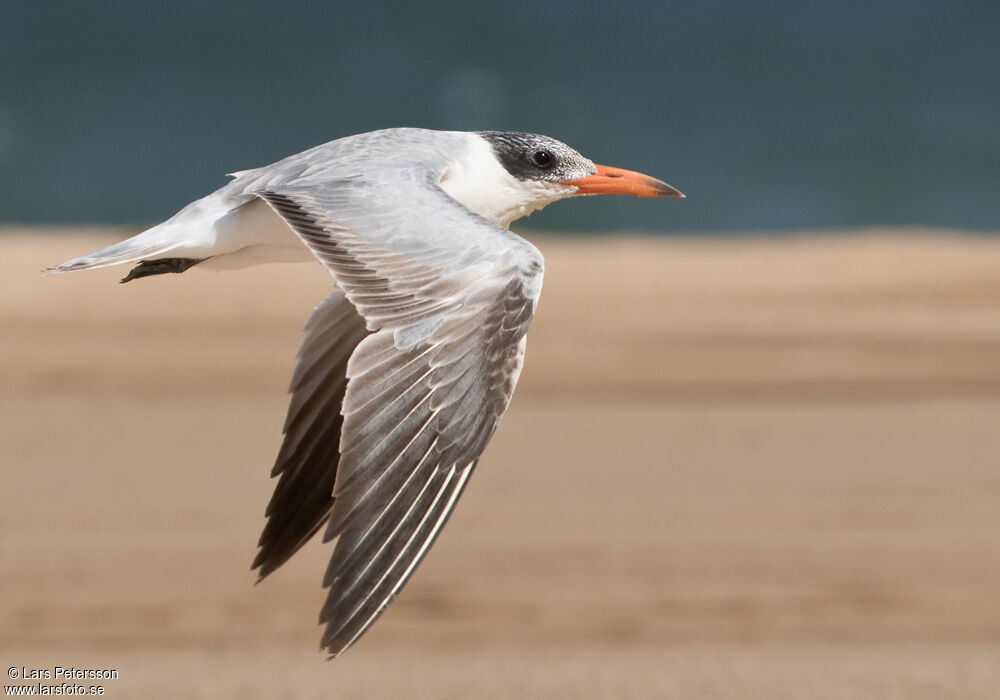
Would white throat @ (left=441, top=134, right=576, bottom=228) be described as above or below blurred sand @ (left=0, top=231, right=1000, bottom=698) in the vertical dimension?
above

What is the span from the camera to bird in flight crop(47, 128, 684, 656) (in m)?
4.03

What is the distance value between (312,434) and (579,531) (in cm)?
1036

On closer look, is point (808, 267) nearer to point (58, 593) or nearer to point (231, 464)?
point (231, 464)

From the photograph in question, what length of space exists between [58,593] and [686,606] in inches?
230

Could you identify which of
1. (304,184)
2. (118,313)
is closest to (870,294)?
(118,313)

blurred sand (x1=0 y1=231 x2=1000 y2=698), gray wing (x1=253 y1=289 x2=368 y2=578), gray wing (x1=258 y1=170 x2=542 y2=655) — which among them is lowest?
blurred sand (x1=0 y1=231 x2=1000 y2=698)

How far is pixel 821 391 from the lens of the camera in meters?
22.2

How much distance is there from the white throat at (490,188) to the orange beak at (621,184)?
0.05m

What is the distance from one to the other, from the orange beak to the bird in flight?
1.36 feet
